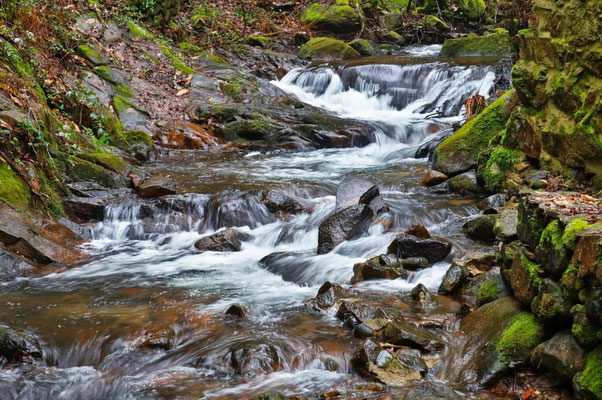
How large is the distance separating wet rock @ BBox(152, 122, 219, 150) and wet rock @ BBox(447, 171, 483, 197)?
6.07m

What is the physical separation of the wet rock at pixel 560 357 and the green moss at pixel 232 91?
12.7 meters

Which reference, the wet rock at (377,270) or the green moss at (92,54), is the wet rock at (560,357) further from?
the green moss at (92,54)

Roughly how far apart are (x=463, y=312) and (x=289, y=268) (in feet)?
8.47

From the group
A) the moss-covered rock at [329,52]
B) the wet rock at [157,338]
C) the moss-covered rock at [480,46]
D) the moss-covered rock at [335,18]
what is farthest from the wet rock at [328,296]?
the moss-covered rock at [335,18]

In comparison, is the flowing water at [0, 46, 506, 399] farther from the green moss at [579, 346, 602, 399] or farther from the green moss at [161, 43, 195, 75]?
the green moss at [161, 43, 195, 75]

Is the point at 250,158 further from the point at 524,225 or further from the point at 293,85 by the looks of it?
the point at 524,225

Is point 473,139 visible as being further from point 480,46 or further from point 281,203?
point 480,46

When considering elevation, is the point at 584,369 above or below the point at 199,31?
below

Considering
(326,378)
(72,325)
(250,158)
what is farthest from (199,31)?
(326,378)

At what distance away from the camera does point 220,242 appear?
8.05m

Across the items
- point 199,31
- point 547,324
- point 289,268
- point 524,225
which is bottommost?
point 289,268

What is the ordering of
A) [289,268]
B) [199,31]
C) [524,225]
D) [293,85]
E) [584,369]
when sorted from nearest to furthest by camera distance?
[584,369] < [524,225] < [289,268] < [293,85] < [199,31]

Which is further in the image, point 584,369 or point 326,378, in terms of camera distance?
point 326,378

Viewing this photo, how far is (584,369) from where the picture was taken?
11.1 feet
